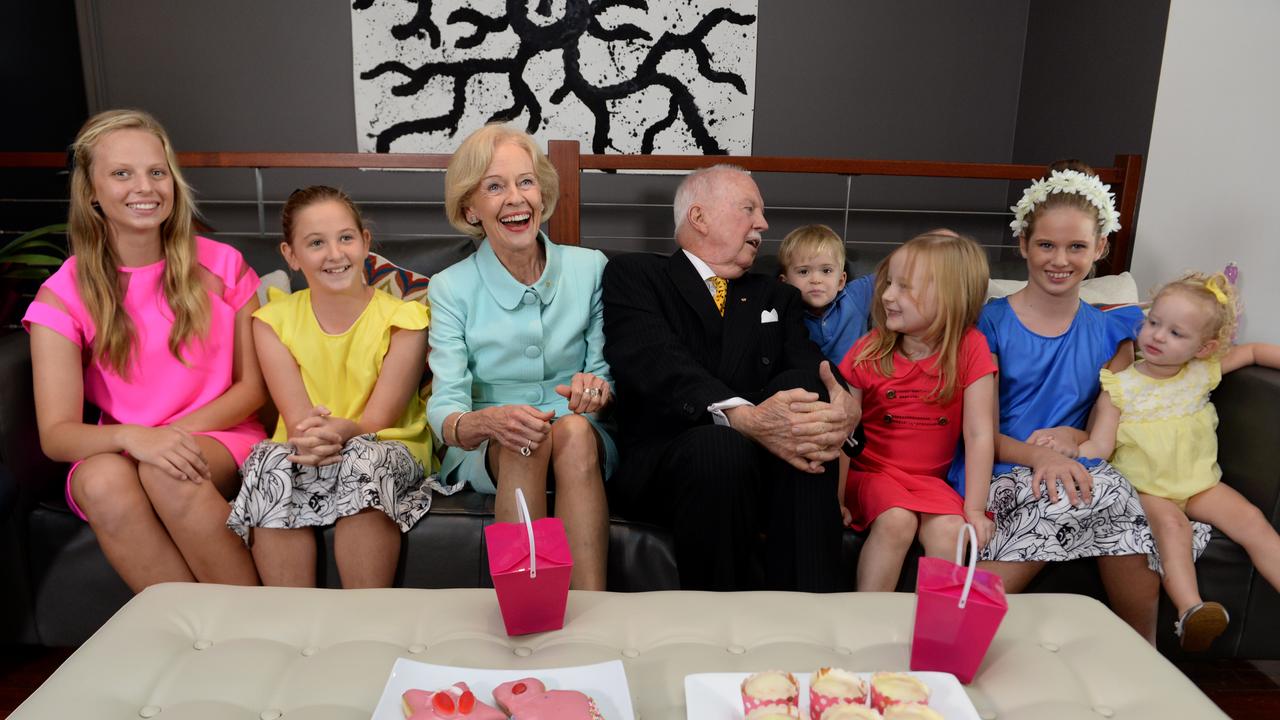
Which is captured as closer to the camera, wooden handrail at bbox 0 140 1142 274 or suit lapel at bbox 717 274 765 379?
suit lapel at bbox 717 274 765 379

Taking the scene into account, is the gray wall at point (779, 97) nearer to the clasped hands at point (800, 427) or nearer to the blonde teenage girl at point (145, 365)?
the blonde teenage girl at point (145, 365)

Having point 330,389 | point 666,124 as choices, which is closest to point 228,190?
point 666,124

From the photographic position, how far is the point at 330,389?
1884 millimetres

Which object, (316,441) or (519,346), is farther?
(519,346)

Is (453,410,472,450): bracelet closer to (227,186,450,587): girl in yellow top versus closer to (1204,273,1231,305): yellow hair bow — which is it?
(227,186,450,587): girl in yellow top

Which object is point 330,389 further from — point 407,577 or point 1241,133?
point 1241,133

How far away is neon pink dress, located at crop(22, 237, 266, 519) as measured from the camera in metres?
1.81

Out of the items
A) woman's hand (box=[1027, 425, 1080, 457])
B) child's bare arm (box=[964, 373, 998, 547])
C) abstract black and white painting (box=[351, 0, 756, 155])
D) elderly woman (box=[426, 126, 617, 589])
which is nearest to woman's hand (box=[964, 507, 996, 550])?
child's bare arm (box=[964, 373, 998, 547])

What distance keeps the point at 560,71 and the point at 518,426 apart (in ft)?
7.72

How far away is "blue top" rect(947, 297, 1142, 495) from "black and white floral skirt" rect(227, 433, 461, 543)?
3.97ft

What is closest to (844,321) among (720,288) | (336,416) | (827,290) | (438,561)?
(827,290)

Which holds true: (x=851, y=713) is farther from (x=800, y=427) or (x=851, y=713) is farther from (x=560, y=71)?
(x=560, y=71)

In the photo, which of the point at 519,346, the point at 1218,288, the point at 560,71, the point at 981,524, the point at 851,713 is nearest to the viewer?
the point at 851,713

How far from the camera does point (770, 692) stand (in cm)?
93
